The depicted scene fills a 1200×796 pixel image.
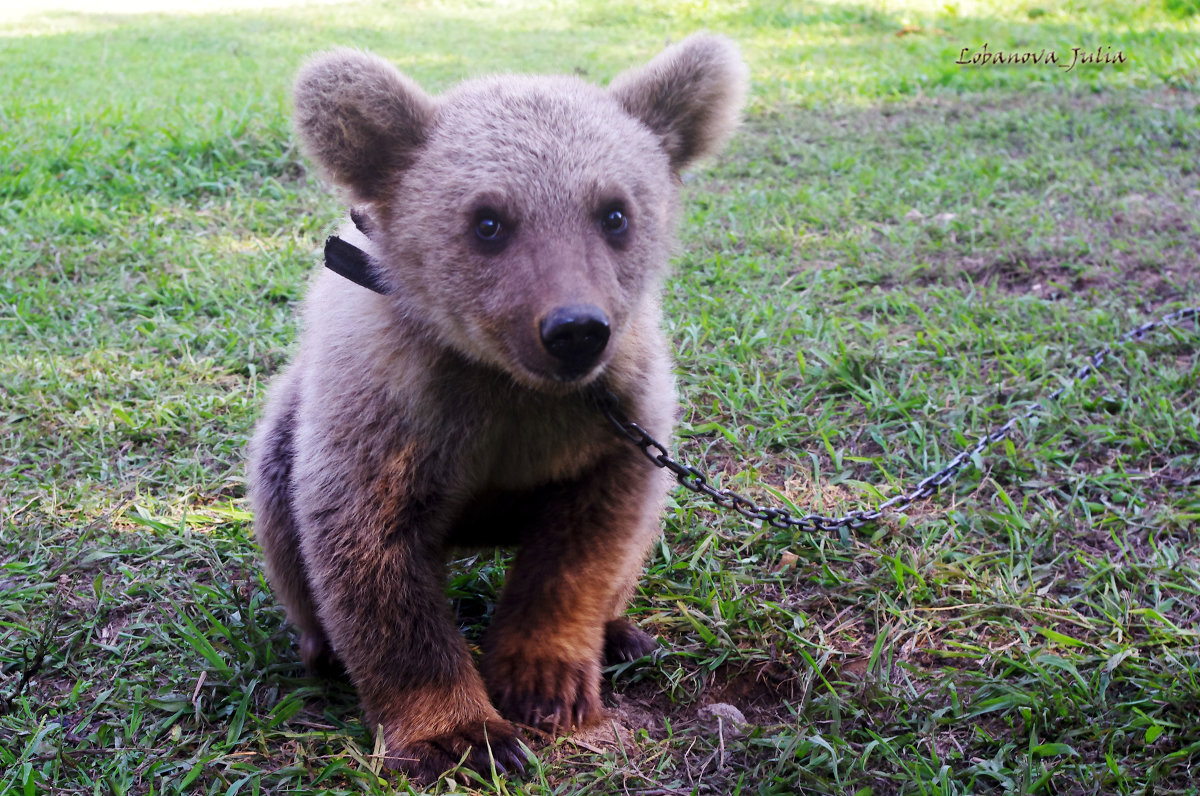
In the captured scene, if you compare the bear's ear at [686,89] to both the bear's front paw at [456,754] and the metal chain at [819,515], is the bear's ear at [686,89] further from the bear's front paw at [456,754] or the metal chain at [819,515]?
the bear's front paw at [456,754]

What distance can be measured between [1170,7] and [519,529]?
37.0 feet

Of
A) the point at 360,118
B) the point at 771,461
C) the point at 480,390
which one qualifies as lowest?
the point at 771,461

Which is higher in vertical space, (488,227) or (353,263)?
(488,227)

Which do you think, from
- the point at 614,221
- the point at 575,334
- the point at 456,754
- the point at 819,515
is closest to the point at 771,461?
the point at 819,515

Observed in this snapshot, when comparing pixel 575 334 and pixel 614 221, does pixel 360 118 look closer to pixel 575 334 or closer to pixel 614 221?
pixel 614 221

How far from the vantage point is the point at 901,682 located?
267cm

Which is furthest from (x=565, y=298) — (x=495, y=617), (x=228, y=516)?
(x=228, y=516)

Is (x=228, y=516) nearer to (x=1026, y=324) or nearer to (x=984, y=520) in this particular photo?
(x=984, y=520)

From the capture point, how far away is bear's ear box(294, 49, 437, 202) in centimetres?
257

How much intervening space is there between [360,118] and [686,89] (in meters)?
0.92

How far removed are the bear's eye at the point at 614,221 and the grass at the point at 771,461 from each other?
45.1 inches

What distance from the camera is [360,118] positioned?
2613 mm

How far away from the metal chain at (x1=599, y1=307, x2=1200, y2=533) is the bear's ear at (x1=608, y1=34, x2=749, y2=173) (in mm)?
819

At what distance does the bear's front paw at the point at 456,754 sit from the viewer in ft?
7.86
